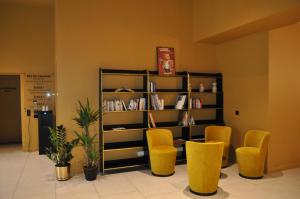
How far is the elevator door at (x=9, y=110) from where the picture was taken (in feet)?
26.1

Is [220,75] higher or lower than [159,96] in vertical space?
higher

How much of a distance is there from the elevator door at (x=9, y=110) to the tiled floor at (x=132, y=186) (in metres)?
3.21

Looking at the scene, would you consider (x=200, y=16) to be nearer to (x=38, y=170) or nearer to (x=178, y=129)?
(x=178, y=129)

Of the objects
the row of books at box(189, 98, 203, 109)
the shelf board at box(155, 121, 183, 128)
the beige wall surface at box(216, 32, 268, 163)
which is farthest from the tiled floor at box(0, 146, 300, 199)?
the row of books at box(189, 98, 203, 109)

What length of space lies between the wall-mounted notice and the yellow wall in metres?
0.11

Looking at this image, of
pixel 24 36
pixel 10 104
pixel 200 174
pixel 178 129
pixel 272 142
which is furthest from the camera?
pixel 10 104

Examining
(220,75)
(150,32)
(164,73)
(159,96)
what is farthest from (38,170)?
(220,75)

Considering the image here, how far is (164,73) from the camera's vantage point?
17.9 ft

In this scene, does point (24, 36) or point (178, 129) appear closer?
point (178, 129)

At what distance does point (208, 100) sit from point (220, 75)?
2.17ft

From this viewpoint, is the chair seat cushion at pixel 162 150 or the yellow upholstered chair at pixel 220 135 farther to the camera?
the yellow upholstered chair at pixel 220 135

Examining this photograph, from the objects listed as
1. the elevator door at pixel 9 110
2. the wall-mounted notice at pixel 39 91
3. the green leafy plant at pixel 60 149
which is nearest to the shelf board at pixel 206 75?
the green leafy plant at pixel 60 149

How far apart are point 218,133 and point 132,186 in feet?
7.31

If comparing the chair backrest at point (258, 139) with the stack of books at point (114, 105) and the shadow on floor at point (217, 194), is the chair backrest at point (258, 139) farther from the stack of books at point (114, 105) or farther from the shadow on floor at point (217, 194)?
the stack of books at point (114, 105)
